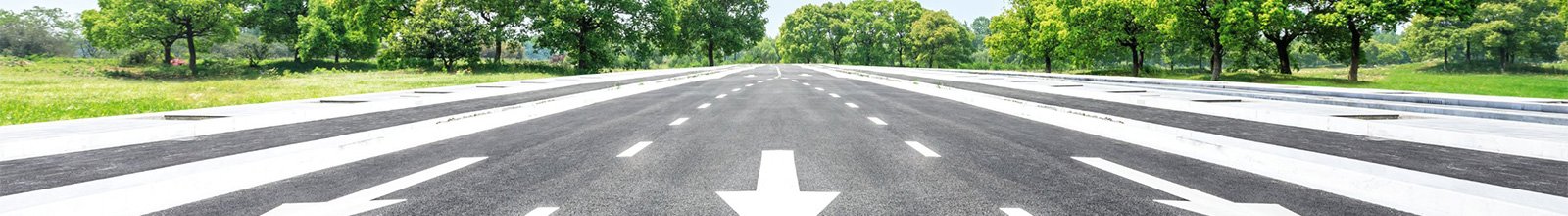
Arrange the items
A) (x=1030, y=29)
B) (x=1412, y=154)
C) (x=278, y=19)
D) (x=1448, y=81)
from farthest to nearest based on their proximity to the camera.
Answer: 1. (x=278, y=19)
2. (x=1030, y=29)
3. (x=1448, y=81)
4. (x=1412, y=154)

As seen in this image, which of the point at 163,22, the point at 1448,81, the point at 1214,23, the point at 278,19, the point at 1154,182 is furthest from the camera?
the point at 278,19

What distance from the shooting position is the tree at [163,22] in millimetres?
48438

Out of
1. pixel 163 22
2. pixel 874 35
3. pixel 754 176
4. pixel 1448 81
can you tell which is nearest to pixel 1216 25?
pixel 1448 81

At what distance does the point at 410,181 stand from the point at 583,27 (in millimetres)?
47337

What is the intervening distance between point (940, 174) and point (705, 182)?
1.86 meters

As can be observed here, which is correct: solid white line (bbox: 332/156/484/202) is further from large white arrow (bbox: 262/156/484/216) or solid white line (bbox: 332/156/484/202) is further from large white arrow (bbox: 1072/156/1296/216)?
large white arrow (bbox: 1072/156/1296/216)

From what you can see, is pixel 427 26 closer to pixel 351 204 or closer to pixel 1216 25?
pixel 351 204

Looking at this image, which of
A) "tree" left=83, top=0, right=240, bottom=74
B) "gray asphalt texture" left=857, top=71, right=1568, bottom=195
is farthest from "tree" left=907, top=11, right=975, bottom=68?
"gray asphalt texture" left=857, top=71, right=1568, bottom=195

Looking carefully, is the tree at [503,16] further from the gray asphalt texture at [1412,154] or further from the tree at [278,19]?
the gray asphalt texture at [1412,154]

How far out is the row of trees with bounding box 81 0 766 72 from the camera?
149 feet

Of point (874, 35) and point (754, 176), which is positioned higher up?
point (874, 35)

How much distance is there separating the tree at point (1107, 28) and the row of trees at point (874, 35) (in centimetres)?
3253

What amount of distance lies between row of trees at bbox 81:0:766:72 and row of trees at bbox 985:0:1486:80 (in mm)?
28821

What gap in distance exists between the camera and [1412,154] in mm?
7102
